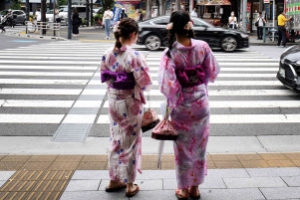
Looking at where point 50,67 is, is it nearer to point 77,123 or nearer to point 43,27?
point 77,123

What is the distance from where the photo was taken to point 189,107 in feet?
14.0

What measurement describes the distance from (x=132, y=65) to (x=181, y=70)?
476mm

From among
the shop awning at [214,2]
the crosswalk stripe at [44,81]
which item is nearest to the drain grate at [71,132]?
the crosswalk stripe at [44,81]

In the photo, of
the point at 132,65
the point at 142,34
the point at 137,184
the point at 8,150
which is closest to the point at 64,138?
the point at 8,150

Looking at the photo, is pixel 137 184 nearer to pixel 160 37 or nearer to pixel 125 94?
pixel 125 94

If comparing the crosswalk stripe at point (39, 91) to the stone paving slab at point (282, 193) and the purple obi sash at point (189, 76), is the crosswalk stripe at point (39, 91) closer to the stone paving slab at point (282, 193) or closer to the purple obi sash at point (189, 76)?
the purple obi sash at point (189, 76)

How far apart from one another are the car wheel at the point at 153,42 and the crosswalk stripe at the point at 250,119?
1007cm

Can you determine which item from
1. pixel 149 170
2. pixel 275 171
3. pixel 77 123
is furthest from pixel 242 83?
pixel 149 170

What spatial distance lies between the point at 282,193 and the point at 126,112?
1.73 meters

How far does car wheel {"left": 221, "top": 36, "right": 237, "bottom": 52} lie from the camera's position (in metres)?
18.1

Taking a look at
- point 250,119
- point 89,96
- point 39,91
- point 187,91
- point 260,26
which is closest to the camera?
point 187,91

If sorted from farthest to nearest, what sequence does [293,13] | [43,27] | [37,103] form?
[43,27], [293,13], [37,103]

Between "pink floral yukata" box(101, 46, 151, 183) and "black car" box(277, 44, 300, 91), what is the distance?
5738 millimetres

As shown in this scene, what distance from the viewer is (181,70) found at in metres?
4.25
